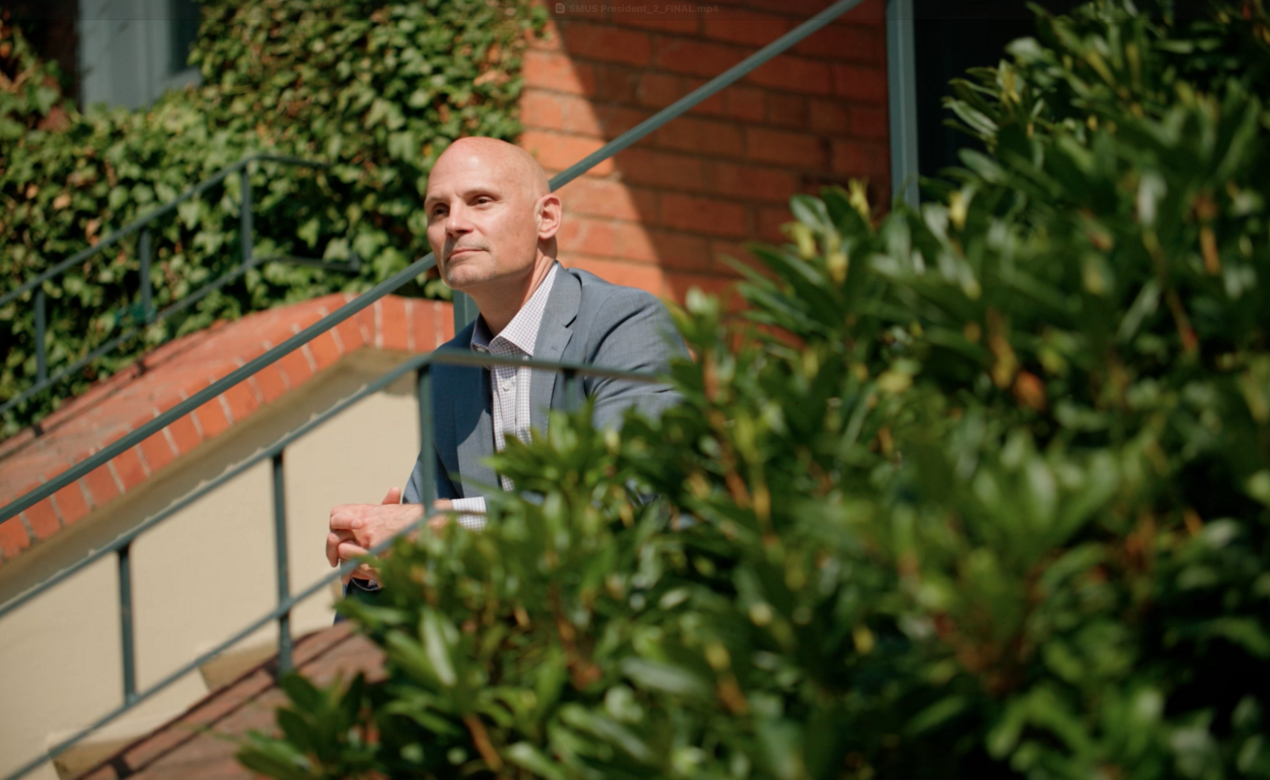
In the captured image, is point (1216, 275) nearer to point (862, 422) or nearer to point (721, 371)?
point (862, 422)

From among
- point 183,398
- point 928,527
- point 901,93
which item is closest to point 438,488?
point 901,93

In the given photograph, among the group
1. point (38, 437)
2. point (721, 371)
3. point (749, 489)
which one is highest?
point (721, 371)

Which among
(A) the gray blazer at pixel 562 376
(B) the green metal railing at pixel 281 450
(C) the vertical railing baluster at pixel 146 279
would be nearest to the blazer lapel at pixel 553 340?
(A) the gray blazer at pixel 562 376

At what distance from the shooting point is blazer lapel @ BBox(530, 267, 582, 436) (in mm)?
2508

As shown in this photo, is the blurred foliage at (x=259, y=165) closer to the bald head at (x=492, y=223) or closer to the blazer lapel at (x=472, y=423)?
the bald head at (x=492, y=223)

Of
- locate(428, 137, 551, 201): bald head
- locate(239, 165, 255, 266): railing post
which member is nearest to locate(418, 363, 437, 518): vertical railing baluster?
locate(428, 137, 551, 201): bald head

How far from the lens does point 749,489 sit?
4.50ft

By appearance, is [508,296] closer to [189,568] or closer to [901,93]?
[901,93]

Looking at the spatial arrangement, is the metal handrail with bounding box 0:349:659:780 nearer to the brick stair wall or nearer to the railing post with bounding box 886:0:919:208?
the railing post with bounding box 886:0:919:208

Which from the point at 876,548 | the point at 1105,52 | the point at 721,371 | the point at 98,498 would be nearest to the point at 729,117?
the point at 98,498

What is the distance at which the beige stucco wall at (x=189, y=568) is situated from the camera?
153 inches

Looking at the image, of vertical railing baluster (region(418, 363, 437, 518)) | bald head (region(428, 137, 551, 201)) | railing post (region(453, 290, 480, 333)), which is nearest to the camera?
vertical railing baluster (region(418, 363, 437, 518))

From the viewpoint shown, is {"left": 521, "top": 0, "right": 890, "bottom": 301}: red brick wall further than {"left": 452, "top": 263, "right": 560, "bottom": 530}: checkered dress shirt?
Yes

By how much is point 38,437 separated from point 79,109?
85.9 inches
